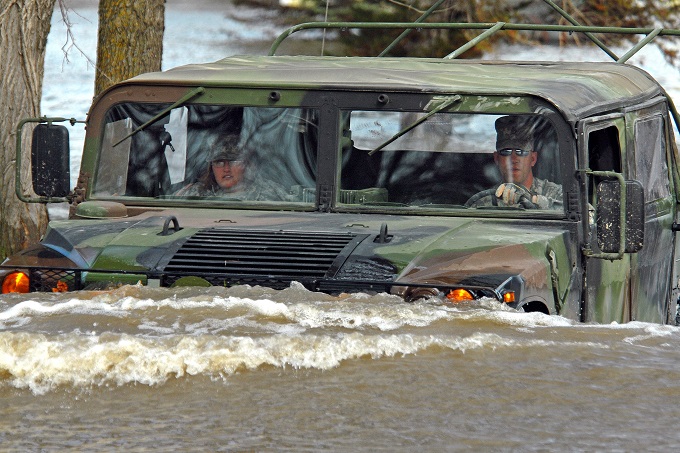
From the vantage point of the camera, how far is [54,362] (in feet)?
19.4

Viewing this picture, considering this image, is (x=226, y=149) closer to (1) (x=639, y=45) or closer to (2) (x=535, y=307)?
(2) (x=535, y=307)

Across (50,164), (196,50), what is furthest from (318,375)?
(196,50)

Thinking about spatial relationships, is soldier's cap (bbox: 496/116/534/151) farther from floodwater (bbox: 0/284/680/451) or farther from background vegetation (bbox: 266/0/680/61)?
background vegetation (bbox: 266/0/680/61)

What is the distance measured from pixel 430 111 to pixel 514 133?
0.43 m

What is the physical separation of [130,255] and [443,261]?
1.44m

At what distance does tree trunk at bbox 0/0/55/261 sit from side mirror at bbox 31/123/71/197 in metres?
3.20

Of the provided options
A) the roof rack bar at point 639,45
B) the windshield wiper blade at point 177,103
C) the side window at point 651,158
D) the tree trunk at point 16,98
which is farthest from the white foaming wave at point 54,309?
the tree trunk at point 16,98

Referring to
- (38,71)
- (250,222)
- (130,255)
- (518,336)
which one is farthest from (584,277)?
(38,71)

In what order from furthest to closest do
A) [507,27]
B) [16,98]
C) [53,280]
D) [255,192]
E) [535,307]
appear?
[16,98] → [507,27] → [255,192] → [53,280] → [535,307]

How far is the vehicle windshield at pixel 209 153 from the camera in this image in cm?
745

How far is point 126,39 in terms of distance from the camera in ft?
39.3

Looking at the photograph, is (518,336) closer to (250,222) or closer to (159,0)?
(250,222)

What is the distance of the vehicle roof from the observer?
7.37 m

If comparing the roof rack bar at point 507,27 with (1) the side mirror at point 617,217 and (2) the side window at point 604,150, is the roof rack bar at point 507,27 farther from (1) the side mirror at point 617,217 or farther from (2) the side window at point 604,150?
(1) the side mirror at point 617,217
